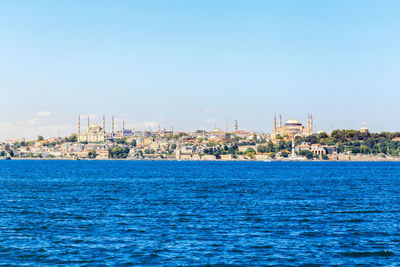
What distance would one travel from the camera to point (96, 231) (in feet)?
76.7

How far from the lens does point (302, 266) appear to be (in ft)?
58.1

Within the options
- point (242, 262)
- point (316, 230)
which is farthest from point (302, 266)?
point (316, 230)

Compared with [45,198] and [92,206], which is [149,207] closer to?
[92,206]

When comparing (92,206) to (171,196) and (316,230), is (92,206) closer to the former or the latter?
(171,196)

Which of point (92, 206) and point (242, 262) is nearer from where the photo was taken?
point (242, 262)

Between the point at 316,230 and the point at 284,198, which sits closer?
the point at 316,230

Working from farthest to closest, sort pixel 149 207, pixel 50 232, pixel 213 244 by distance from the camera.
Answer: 1. pixel 149 207
2. pixel 50 232
3. pixel 213 244

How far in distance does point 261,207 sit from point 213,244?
1233 centimetres

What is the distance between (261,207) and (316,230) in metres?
8.90

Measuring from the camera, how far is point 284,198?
39.2 m

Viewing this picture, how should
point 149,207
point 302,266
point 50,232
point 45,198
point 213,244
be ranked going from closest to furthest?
point 302,266, point 213,244, point 50,232, point 149,207, point 45,198

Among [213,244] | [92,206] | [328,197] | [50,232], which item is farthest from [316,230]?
[328,197]

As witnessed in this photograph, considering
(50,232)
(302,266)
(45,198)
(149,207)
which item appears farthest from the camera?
(45,198)

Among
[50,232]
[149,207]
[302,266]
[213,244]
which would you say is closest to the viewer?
[302,266]
